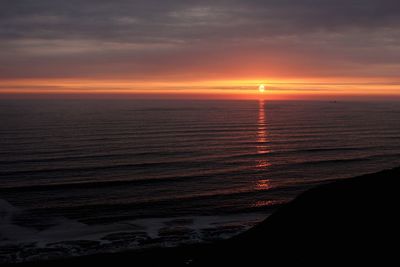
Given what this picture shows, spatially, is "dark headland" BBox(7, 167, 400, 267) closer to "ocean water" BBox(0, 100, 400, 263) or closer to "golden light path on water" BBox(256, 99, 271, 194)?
"ocean water" BBox(0, 100, 400, 263)

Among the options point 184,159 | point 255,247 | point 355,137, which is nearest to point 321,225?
point 255,247

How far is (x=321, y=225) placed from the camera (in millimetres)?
17719

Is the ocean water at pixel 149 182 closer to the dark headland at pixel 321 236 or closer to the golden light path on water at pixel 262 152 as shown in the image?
the golden light path on water at pixel 262 152

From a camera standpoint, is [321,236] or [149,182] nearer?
[321,236]

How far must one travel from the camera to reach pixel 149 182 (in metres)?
42.0

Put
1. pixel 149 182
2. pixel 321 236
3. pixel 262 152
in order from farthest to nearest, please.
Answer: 1. pixel 262 152
2. pixel 149 182
3. pixel 321 236

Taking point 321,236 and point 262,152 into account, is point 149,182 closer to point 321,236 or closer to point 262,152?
point 262,152

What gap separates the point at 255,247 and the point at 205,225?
36.7ft

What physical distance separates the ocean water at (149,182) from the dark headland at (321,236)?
372cm

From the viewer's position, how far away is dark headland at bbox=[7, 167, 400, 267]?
1523 centimetres

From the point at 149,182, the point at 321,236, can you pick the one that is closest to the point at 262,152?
the point at 149,182

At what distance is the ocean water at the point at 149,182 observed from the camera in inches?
1054

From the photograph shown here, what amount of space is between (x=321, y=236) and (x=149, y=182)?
1072 inches

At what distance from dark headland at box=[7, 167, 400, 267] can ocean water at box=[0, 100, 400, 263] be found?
3.72 metres
